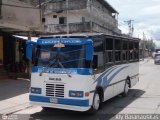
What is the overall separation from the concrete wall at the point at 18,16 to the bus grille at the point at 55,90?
384 inches

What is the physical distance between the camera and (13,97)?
15016 millimetres

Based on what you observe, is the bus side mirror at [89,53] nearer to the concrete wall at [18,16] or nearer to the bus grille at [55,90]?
the bus grille at [55,90]

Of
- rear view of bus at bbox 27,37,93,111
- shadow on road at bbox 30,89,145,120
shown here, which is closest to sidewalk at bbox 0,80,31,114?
shadow on road at bbox 30,89,145,120

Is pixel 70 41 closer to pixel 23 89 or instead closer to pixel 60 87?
pixel 60 87

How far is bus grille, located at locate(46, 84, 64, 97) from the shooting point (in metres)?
10.8

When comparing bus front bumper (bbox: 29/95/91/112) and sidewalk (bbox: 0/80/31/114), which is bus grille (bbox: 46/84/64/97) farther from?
sidewalk (bbox: 0/80/31/114)

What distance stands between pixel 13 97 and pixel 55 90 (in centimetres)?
468

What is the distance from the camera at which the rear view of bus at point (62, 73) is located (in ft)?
34.8

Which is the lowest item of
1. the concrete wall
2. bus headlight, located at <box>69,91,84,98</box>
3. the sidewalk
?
the sidewalk

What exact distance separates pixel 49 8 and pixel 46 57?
1670 inches

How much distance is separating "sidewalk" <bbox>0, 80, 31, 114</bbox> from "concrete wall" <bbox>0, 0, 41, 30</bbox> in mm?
3743

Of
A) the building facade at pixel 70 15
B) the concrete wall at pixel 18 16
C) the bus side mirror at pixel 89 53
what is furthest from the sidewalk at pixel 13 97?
the building facade at pixel 70 15

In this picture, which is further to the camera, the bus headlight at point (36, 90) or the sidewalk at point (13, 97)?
the sidewalk at point (13, 97)

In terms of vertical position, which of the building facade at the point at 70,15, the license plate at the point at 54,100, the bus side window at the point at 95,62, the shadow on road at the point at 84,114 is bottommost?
the shadow on road at the point at 84,114
